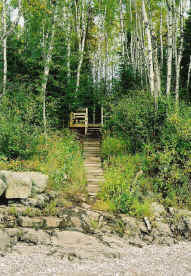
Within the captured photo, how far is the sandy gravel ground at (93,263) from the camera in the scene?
3.64 m

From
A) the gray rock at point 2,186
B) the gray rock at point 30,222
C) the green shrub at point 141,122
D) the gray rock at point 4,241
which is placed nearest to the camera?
the gray rock at point 4,241

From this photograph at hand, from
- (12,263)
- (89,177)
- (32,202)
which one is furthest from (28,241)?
(89,177)

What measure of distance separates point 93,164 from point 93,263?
15.0 ft

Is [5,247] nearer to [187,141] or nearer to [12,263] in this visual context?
[12,263]

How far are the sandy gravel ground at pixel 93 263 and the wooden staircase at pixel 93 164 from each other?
2314mm

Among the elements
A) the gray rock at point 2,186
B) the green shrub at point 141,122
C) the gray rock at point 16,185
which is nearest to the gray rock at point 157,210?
the green shrub at point 141,122

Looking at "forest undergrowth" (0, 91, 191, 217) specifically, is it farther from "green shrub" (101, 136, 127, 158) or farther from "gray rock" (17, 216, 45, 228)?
"gray rock" (17, 216, 45, 228)

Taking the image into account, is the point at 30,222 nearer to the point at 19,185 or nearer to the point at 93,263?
the point at 19,185

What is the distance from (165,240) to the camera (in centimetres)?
500

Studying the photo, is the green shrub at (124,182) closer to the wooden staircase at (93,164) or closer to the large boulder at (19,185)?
the wooden staircase at (93,164)

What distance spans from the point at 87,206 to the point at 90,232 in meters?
0.88

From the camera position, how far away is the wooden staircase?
673cm

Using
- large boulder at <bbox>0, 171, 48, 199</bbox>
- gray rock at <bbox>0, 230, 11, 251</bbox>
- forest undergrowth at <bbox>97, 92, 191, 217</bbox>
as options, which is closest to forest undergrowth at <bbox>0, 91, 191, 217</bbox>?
forest undergrowth at <bbox>97, 92, 191, 217</bbox>

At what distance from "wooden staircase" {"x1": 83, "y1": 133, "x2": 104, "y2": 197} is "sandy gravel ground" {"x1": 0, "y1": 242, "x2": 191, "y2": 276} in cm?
231
